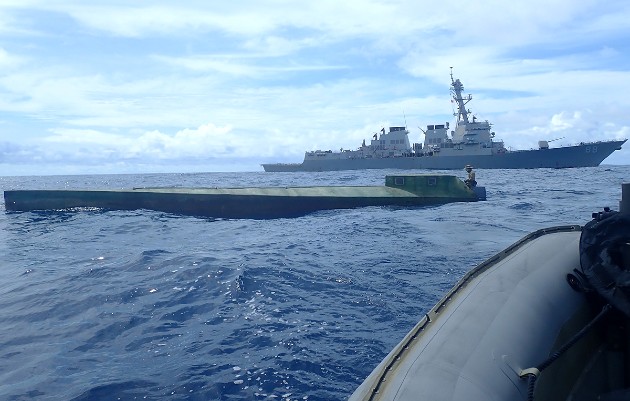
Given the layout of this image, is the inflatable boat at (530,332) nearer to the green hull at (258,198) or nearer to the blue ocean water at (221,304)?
the blue ocean water at (221,304)

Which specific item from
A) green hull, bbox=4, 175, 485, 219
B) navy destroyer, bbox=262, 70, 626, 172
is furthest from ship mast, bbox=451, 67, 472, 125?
green hull, bbox=4, 175, 485, 219

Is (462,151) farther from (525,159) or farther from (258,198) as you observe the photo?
(258,198)

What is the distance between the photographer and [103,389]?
21.4ft

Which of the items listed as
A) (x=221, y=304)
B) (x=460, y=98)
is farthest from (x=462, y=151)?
(x=221, y=304)

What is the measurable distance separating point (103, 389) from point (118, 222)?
19.3 metres

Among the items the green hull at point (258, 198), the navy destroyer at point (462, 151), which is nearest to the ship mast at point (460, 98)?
the navy destroyer at point (462, 151)

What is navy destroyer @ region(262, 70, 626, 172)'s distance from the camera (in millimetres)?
81000

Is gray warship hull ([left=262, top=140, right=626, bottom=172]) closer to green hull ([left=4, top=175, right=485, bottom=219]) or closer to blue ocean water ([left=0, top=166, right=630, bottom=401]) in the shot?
green hull ([left=4, top=175, right=485, bottom=219])

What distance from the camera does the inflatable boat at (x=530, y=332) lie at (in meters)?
3.44

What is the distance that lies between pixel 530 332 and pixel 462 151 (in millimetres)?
83446

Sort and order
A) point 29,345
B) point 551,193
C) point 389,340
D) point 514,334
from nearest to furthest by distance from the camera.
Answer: point 514,334, point 389,340, point 29,345, point 551,193

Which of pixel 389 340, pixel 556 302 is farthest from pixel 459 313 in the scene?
pixel 389 340

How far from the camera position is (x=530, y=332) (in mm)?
4355

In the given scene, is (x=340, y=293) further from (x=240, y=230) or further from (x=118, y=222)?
(x=118, y=222)
